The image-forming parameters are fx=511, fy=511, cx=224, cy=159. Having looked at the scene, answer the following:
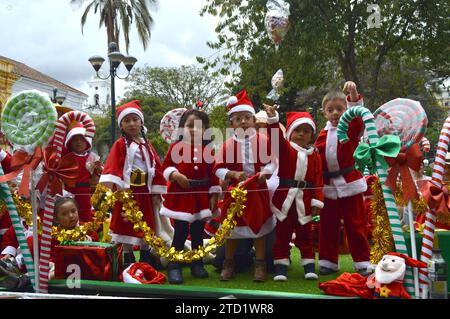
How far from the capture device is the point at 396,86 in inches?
559

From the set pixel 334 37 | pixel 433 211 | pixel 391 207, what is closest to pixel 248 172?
pixel 391 207

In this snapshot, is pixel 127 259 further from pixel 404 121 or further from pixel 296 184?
pixel 404 121

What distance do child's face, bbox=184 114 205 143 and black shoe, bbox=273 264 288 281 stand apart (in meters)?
1.34

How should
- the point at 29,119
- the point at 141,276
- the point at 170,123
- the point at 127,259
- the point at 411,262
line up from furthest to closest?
the point at 170,123
the point at 127,259
the point at 141,276
the point at 29,119
the point at 411,262

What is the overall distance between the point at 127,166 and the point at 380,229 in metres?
2.37

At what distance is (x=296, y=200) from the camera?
4.36m

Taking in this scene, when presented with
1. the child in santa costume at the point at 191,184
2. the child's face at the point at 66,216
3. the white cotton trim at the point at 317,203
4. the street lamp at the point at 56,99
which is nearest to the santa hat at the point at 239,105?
the child in santa costume at the point at 191,184

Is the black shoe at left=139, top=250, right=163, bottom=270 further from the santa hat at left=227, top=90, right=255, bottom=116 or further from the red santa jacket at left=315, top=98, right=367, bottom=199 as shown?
the red santa jacket at left=315, top=98, right=367, bottom=199

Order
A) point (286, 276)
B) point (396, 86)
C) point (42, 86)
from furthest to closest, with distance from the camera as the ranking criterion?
point (42, 86) → point (396, 86) → point (286, 276)

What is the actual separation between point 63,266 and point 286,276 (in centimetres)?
192

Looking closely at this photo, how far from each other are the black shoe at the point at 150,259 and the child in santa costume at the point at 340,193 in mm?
1597

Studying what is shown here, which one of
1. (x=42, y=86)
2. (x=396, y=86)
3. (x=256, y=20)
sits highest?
(x=42, y=86)

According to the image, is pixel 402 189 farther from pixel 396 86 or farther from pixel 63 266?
pixel 396 86
